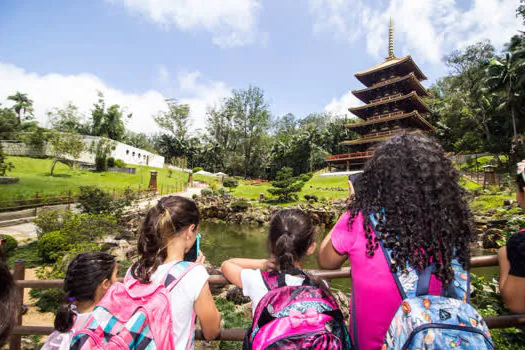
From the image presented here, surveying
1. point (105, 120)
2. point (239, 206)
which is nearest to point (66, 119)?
point (105, 120)

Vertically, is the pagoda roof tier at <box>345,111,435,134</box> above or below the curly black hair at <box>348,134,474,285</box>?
above

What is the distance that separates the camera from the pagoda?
23.7 m

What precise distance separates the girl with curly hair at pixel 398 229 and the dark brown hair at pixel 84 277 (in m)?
1.45

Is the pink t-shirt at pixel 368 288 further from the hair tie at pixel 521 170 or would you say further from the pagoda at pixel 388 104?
the pagoda at pixel 388 104

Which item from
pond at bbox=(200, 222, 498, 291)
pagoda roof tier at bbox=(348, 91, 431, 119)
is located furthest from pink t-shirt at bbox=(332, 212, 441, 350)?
pagoda roof tier at bbox=(348, 91, 431, 119)

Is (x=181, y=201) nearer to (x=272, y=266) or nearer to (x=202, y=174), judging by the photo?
(x=272, y=266)

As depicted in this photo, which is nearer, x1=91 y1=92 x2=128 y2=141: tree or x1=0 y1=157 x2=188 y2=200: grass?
x1=0 y1=157 x2=188 y2=200: grass

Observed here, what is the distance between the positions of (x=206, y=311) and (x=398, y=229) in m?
0.97

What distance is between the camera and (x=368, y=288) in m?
1.19

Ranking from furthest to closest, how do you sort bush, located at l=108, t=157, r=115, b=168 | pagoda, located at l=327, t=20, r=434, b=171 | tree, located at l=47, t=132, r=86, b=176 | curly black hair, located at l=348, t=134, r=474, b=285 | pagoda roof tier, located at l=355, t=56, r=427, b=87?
bush, located at l=108, t=157, r=115, b=168 → tree, located at l=47, t=132, r=86, b=176 → pagoda roof tier, located at l=355, t=56, r=427, b=87 → pagoda, located at l=327, t=20, r=434, b=171 → curly black hair, located at l=348, t=134, r=474, b=285

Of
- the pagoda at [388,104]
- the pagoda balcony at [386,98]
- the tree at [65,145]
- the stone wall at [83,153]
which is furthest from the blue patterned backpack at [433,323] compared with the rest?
the stone wall at [83,153]

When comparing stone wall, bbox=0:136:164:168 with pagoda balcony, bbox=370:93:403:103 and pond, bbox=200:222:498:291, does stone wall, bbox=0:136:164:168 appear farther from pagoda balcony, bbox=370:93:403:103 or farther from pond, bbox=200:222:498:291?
pagoda balcony, bbox=370:93:403:103

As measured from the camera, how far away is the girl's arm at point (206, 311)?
4.42 ft

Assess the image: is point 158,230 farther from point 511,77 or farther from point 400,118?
point 511,77
